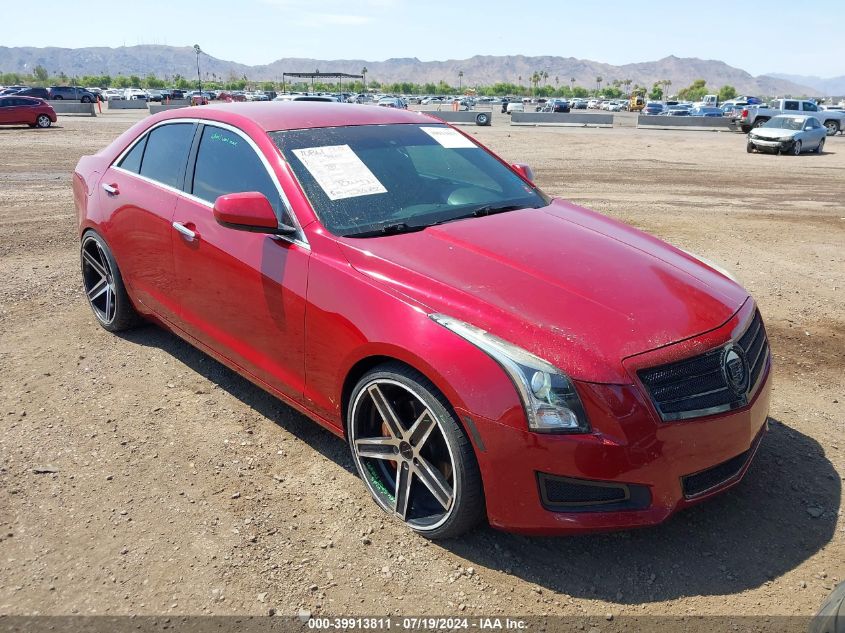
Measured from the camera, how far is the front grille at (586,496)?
2.49m

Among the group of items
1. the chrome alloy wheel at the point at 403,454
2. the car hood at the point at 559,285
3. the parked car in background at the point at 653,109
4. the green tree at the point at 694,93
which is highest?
the green tree at the point at 694,93

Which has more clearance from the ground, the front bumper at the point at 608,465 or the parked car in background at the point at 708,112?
the parked car in background at the point at 708,112

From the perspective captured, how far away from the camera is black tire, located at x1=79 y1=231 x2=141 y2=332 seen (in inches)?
191

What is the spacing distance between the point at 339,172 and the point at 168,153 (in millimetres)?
1483

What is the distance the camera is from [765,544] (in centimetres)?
291

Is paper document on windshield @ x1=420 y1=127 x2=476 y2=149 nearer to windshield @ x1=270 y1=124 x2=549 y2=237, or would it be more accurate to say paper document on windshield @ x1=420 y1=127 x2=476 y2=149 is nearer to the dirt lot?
windshield @ x1=270 y1=124 x2=549 y2=237

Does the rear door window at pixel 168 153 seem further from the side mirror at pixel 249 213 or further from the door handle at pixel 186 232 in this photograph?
the side mirror at pixel 249 213

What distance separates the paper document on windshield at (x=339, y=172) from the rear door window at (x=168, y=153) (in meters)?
1.03

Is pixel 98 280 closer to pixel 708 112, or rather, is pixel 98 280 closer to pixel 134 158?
pixel 134 158

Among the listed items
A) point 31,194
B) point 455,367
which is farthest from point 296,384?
point 31,194

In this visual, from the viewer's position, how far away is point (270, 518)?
310 centimetres

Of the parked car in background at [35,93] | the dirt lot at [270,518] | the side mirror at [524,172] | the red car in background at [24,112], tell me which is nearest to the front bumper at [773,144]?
the dirt lot at [270,518]

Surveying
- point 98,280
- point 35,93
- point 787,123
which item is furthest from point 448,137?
point 35,93

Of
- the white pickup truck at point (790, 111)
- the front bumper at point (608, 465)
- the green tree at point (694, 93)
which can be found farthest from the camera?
the green tree at point (694, 93)
